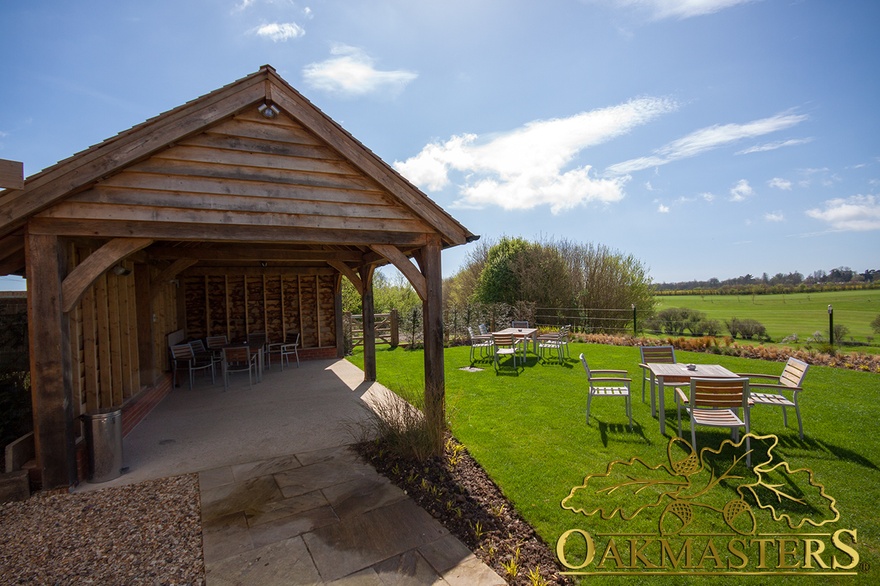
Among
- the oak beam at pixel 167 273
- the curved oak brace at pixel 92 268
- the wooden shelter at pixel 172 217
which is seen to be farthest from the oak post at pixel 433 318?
the oak beam at pixel 167 273

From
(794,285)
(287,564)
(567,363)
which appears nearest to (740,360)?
(567,363)

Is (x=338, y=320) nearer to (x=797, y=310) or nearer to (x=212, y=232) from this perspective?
(x=212, y=232)

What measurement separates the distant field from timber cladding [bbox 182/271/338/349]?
47.7ft

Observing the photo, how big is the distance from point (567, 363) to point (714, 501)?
6.50m

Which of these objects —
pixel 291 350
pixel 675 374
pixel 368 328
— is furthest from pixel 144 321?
pixel 675 374

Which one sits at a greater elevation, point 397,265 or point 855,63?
point 855,63

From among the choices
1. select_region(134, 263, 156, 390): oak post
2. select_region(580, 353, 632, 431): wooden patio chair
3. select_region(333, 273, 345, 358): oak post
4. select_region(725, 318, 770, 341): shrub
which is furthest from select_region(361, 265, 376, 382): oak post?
select_region(725, 318, 770, 341): shrub

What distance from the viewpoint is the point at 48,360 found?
3.87 metres

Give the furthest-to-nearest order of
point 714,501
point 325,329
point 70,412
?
point 325,329, point 70,412, point 714,501

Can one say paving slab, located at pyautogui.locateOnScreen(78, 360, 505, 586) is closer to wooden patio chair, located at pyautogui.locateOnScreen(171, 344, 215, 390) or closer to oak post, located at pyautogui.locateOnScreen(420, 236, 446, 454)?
oak post, located at pyautogui.locateOnScreen(420, 236, 446, 454)

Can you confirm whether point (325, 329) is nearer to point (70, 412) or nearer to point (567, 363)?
point (567, 363)

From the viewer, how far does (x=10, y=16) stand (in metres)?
5.24

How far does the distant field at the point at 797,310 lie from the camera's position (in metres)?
16.6

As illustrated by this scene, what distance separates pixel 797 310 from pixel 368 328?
94.3ft
